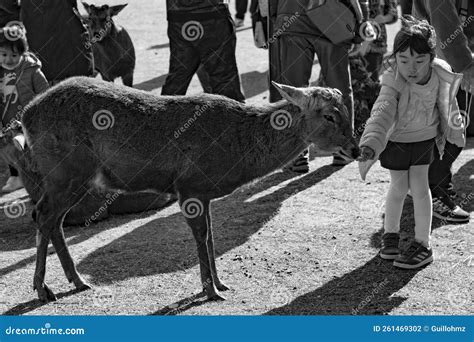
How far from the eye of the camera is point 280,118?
6.09m

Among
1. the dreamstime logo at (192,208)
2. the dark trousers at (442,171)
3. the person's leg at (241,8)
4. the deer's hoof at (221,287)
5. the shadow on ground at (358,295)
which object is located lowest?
the shadow on ground at (358,295)

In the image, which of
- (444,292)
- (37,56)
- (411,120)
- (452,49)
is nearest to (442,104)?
(411,120)

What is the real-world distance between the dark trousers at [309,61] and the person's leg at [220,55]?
1.68 feet

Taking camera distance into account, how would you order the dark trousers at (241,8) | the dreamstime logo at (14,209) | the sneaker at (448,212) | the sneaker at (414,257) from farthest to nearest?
the dark trousers at (241,8), the dreamstime logo at (14,209), the sneaker at (448,212), the sneaker at (414,257)

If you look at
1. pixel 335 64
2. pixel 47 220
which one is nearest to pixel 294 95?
pixel 47 220

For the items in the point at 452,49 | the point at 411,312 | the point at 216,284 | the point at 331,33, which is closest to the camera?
the point at 411,312

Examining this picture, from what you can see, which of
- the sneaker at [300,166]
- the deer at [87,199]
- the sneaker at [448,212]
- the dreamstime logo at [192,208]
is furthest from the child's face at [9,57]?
the sneaker at [448,212]

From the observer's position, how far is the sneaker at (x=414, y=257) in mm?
6379

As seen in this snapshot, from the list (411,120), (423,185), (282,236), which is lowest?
(282,236)

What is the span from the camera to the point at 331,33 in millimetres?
8383

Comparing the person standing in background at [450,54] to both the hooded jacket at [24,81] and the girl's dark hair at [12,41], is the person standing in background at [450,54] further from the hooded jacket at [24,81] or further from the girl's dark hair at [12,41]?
the girl's dark hair at [12,41]

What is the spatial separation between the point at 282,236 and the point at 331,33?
2.32 metres

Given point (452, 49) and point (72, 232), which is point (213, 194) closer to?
point (72, 232)

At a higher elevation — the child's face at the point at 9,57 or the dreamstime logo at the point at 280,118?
the child's face at the point at 9,57
